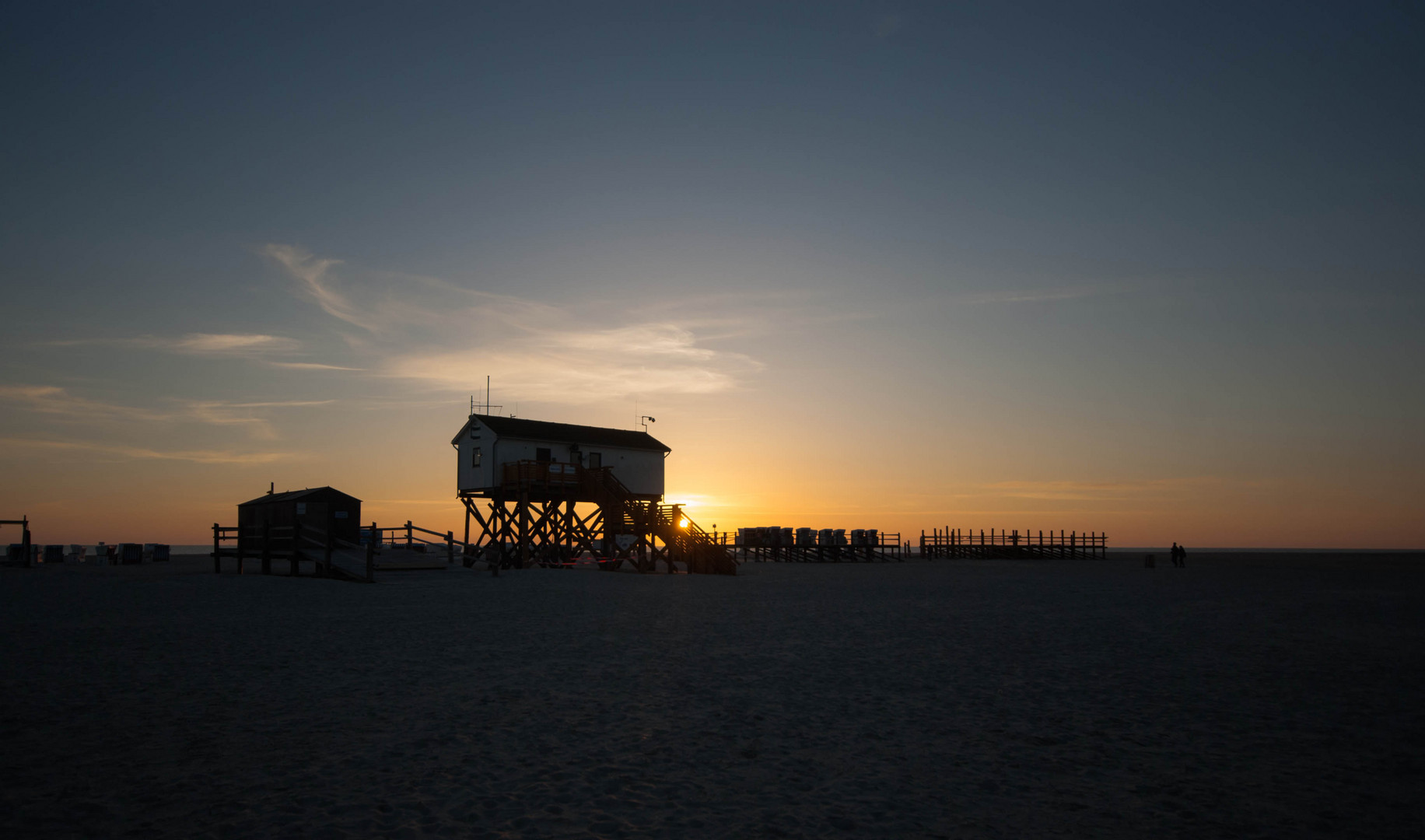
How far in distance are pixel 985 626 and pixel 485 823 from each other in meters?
14.5

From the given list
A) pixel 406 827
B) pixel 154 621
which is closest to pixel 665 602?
pixel 154 621

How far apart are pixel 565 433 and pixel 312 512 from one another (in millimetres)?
14825

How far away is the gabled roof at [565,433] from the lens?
4641 cm

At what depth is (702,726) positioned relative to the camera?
30.3 ft

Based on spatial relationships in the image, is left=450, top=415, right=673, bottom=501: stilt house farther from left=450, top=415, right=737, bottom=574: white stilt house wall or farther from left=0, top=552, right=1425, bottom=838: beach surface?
left=0, top=552, right=1425, bottom=838: beach surface

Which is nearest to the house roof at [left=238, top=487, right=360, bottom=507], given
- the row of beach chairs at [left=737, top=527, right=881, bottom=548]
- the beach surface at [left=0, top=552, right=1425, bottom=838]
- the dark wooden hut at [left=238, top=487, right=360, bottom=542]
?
the dark wooden hut at [left=238, top=487, right=360, bottom=542]

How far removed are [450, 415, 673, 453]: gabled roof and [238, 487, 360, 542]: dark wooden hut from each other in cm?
900

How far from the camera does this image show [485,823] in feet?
20.4

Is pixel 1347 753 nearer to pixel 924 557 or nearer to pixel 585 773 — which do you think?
pixel 585 773

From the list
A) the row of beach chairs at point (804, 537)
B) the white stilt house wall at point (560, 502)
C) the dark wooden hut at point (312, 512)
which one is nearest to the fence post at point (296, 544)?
the dark wooden hut at point (312, 512)

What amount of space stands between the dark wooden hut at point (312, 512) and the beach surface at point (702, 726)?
16.6m

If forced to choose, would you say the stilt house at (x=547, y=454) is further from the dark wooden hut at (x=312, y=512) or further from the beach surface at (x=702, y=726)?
the beach surface at (x=702, y=726)

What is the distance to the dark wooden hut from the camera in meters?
36.6

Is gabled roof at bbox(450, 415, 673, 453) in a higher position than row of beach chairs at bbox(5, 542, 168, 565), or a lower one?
higher
